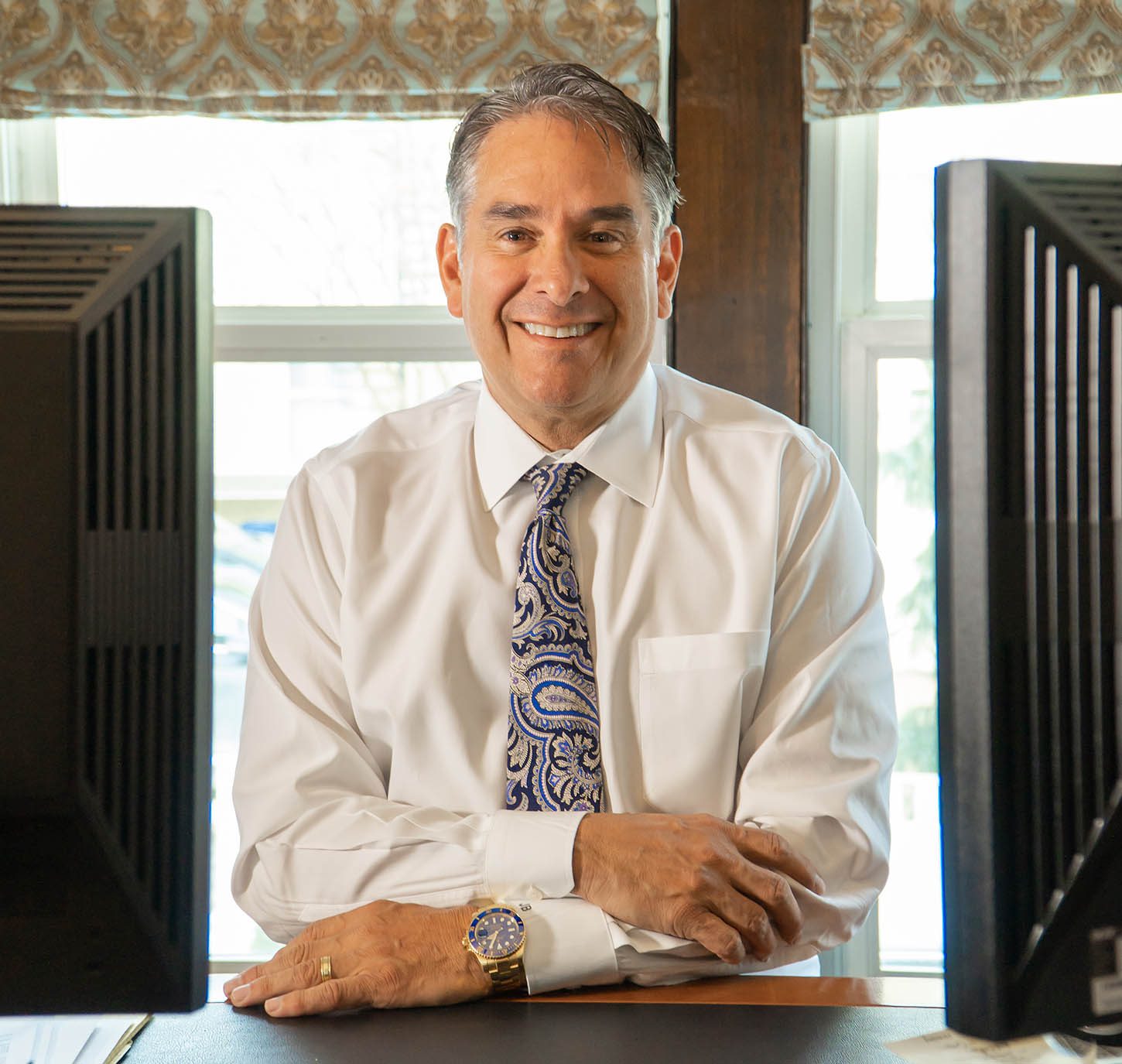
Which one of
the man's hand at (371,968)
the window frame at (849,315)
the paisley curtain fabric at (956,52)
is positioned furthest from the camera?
the window frame at (849,315)

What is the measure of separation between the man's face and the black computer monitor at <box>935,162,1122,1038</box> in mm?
921

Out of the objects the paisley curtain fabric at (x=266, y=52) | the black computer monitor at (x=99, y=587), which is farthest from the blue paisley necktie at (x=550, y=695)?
the paisley curtain fabric at (x=266, y=52)

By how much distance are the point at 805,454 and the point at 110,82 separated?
58.4 inches

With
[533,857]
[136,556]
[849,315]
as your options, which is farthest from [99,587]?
[849,315]

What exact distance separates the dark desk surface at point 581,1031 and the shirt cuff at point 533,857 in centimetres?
22

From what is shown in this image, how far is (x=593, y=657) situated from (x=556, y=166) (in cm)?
63

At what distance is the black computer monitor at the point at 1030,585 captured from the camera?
57 cm

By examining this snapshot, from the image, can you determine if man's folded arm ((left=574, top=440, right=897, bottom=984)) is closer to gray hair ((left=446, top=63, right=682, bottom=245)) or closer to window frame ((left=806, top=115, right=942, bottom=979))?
gray hair ((left=446, top=63, right=682, bottom=245))

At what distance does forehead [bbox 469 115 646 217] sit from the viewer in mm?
1460

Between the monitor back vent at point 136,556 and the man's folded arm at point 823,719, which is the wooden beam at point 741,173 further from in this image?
the monitor back vent at point 136,556

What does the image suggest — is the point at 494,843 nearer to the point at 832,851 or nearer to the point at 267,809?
the point at 267,809

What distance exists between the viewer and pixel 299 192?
233cm

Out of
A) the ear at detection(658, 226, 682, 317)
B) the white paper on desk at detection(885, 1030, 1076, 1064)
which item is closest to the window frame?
the ear at detection(658, 226, 682, 317)

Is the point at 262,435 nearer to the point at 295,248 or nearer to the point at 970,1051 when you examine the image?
the point at 295,248
